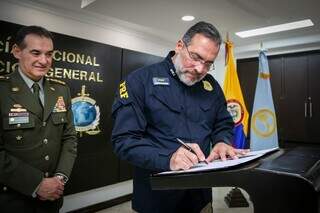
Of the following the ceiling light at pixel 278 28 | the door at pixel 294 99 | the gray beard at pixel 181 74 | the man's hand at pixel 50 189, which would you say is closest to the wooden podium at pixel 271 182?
the gray beard at pixel 181 74

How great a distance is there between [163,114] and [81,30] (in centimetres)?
261

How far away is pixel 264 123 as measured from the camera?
12.9 feet

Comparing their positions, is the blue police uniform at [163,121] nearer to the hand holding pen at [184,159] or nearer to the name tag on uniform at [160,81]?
the name tag on uniform at [160,81]

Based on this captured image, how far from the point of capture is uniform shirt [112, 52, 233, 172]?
0.94 meters

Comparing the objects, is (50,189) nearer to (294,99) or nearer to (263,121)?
(263,121)

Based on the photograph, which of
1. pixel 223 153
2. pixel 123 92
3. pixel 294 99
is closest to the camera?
pixel 223 153

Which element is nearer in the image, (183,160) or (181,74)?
(183,160)

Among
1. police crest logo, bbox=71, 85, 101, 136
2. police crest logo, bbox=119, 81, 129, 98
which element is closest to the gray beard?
police crest logo, bbox=119, 81, 129, 98

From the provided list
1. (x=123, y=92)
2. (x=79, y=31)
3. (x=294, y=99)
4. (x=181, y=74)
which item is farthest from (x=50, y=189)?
(x=294, y=99)

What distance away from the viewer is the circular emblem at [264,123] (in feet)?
12.7

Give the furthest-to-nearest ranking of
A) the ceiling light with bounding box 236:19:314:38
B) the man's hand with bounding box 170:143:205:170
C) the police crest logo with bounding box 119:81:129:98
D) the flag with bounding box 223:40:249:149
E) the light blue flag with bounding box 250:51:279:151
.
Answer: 1. the light blue flag with bounding box 250:51:279:151
2. the flag with bounding box 223:40:249:149
3. the ceiling light with bounding box 236:19:314:38
4. the police crest logo with bounding box 119:81:129:98
5. the man's hand with bounding box 170:143:205:170

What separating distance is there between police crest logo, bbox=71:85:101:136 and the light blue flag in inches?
88.0

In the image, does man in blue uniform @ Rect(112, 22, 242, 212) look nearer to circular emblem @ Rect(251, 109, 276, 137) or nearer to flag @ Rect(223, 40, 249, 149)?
flag @ Rect(223, 40, 249, 149)

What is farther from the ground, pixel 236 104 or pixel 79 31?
pixel 79 31
